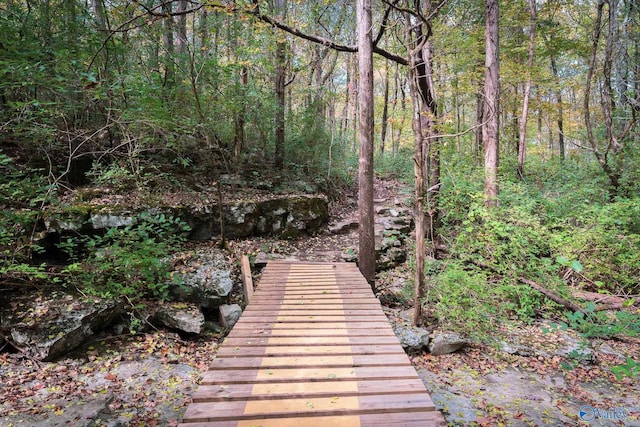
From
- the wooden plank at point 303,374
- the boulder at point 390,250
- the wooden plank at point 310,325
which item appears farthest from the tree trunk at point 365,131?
the wooden plank at point 303,374

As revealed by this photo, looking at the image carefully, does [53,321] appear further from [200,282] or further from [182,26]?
[182,26]

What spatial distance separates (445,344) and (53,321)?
591 cm

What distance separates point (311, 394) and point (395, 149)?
2007 centimetres

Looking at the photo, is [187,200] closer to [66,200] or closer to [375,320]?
[66,200]

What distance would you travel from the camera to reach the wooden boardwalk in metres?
2.33

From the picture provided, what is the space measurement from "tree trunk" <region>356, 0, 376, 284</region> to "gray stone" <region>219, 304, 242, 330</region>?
2487 millimetres

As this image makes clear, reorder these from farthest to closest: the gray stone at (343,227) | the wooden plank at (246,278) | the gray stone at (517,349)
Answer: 1. the gray stone at (343,227)
2. the wooden plank at (246,278)
3. the gray stone at (517,349)

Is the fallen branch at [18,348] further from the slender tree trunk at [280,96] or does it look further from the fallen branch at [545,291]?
the slender tree trunk at [280,96]

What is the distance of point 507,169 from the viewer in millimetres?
11594

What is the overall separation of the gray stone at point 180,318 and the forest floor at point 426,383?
200 mm

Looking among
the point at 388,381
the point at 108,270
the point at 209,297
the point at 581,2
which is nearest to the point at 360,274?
the point at 209,297

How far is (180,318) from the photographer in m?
5.41

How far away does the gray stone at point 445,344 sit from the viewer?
5.41 meters

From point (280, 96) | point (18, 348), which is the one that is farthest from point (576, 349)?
point (280, 96)
